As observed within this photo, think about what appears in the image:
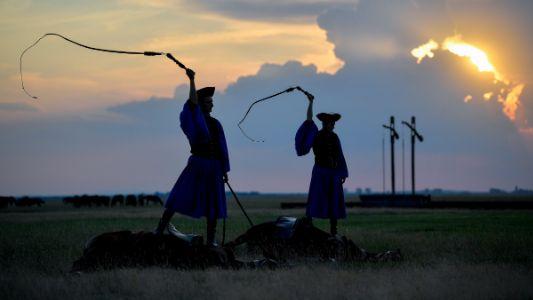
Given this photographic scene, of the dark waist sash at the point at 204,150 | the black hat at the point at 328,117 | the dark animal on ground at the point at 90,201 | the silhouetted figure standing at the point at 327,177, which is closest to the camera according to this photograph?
the dark waist sash at the point at 204,150

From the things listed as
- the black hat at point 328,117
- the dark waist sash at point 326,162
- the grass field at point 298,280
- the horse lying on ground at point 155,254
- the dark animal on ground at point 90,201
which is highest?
the black hat at point 328,117

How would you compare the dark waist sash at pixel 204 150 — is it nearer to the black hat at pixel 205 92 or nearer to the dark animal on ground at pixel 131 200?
the black hat at pixel 205 92

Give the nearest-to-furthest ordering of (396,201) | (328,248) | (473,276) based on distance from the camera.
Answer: (473,276)
(328,248)
(396,201)

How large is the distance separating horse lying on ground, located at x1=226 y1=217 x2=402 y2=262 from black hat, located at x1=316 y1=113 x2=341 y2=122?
2074 mm

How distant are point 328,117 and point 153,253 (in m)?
4.72

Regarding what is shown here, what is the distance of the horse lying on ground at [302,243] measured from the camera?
1290 centimetres

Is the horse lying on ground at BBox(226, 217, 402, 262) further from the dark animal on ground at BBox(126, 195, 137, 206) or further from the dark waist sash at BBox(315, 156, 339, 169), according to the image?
the dark animal on ground at BBox(126, 195, 137, 206)

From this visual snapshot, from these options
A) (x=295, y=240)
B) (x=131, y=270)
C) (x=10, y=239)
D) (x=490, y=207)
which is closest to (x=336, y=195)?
(x=295, y=240)

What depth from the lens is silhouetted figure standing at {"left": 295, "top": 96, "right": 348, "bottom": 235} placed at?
14750 mm

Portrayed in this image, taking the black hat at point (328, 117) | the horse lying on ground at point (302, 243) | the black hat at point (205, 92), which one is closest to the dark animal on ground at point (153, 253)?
the horse lying on ground at point (302, 243)

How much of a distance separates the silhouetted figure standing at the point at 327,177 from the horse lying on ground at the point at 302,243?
100 centimetres

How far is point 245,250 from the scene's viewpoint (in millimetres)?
14367

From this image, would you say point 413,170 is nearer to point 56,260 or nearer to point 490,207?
point 490,207

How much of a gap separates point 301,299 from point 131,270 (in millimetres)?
2983
